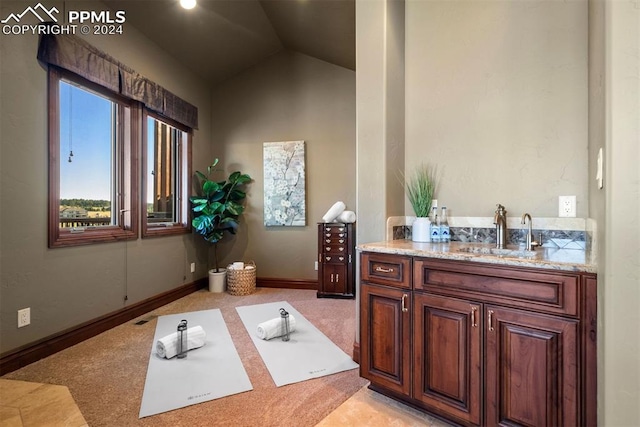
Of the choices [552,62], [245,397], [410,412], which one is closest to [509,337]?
[410,412]

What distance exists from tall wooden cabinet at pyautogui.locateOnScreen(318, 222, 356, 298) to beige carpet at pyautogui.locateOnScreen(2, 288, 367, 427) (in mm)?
924

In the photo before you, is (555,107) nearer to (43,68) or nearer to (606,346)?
(606,346)

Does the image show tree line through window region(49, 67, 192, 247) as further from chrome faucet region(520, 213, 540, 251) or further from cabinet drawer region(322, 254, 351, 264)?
chrome faucet region(520, 213, 540, 251)

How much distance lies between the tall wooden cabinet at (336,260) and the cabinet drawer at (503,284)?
2.30 m

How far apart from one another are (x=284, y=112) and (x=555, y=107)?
11.2ft

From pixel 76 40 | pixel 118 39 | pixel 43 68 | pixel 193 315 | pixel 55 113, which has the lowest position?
pixel 193 315

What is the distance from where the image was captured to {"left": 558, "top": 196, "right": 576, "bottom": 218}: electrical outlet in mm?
1708

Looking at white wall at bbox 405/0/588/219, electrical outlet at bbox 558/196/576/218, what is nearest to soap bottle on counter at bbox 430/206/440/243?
white wall at bbox 405/0/588/219

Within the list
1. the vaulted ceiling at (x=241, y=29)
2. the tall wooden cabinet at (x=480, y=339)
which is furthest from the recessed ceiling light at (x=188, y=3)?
the tall wooden cabinet at (x=480, y=339)

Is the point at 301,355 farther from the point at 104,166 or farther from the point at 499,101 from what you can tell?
the point at 104,166

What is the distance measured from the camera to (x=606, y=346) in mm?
960

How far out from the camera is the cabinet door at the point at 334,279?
390 cm

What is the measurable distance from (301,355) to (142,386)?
1049 mm

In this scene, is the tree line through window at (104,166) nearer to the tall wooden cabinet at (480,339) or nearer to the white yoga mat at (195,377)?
the white yoga mat at (195,377)
